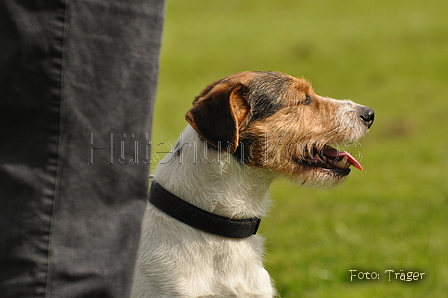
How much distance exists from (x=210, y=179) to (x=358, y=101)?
12.0 metres

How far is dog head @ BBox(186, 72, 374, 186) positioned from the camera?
320cm

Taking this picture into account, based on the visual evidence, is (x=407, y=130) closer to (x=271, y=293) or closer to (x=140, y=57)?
(x=271, y=293)

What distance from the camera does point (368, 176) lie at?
28.9 feet

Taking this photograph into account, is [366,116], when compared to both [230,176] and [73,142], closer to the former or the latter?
[230,176]

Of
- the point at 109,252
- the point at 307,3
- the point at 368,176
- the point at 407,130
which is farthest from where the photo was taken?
the point at 307,3

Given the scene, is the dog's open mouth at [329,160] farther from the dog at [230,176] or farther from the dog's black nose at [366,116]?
the dog's black nose at [366,116]

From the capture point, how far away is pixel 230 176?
10.0 feet

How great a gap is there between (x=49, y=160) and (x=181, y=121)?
11.0m

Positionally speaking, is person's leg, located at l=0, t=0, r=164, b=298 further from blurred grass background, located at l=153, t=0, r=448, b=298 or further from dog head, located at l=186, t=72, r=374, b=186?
blurred grass background, located at l=153, t=0, r=448, b=298

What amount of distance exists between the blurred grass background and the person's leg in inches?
72.5

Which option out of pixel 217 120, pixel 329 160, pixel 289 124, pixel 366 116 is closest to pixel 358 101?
pixel 366 116

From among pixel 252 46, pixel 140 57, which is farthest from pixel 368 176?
pixel 252 46

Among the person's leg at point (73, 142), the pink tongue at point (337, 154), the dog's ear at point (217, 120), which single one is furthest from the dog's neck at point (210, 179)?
the person's leg at point (73, 142)

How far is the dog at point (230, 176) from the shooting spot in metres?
2.83
